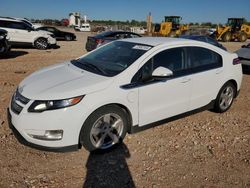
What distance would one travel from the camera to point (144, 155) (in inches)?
150

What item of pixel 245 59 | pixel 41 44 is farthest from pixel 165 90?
pixel 41 44

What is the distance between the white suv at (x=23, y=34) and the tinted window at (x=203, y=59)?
12.2 m

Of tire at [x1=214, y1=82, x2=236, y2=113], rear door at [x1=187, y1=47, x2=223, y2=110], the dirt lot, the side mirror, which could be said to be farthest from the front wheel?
the side mirror

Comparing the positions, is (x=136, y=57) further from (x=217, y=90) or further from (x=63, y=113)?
(x=217, y=90)

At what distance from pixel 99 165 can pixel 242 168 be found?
1.92 meters

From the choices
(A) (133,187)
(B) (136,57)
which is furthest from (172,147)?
(B) (136,57)

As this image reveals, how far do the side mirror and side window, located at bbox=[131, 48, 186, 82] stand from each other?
0.33 ft

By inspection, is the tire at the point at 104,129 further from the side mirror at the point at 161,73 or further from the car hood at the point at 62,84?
the side mirror at the point at 161,73

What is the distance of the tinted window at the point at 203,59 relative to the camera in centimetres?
457

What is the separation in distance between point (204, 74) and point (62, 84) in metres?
2.46

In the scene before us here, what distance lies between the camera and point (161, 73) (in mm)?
3828

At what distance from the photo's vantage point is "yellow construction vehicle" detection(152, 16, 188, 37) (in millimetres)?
28469

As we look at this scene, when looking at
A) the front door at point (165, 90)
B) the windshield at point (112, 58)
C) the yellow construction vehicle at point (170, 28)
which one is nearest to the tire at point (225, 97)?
the front door at point (165, 90)

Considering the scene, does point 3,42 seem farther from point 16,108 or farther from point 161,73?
point 161,73
